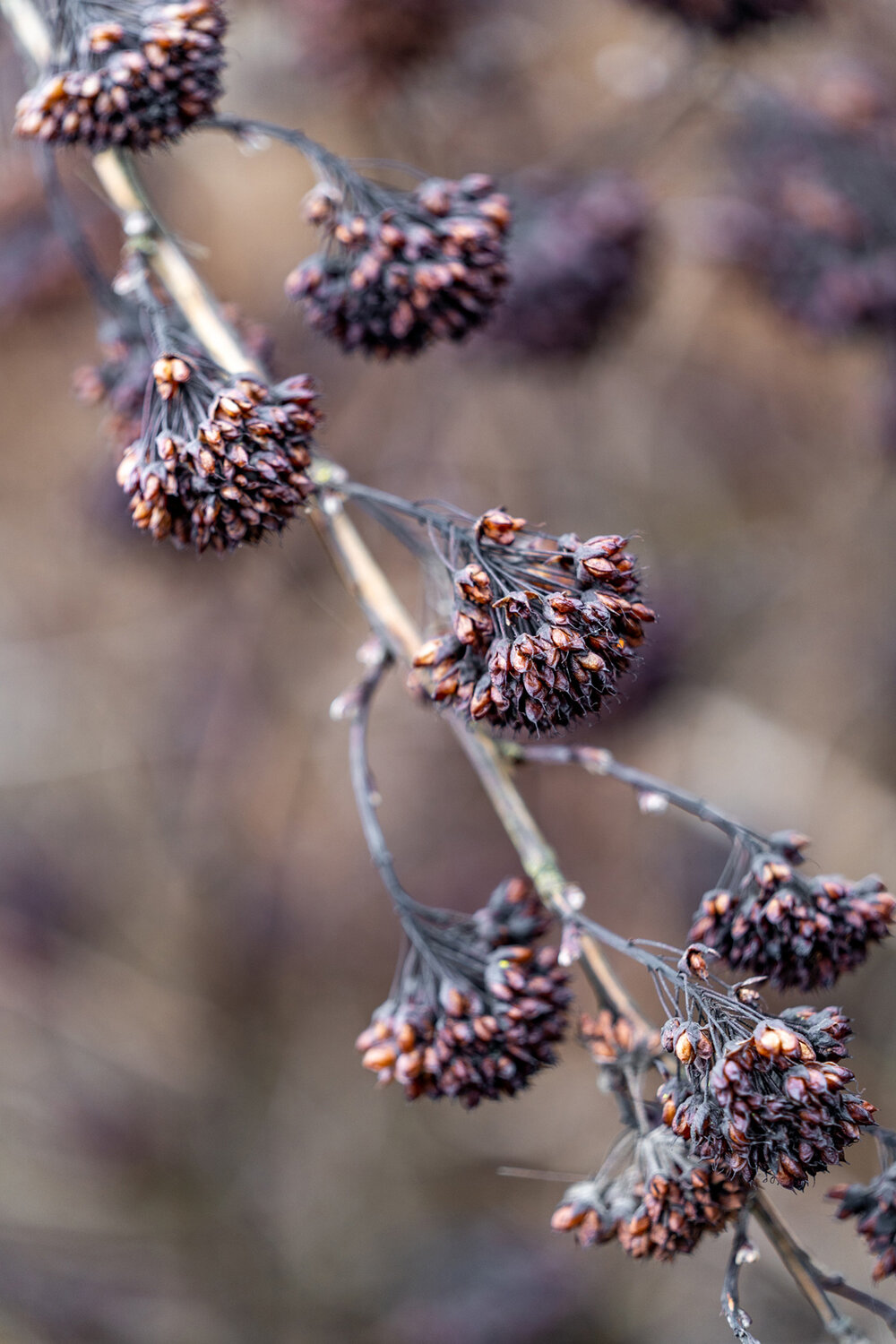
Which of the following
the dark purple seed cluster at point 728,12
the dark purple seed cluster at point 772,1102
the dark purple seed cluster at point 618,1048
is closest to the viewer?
the dark purple seed cluster at point 772,1102

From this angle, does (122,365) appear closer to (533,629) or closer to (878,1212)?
(533,629)

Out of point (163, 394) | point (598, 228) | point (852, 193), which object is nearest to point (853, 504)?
point (852, 193)

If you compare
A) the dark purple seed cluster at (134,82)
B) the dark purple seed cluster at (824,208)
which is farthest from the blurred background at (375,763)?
the dark purple seed cluster at (134,82)

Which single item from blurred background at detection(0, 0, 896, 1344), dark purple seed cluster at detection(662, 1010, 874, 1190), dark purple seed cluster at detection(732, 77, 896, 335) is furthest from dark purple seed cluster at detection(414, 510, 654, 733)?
blurred background at detection(0, 0, 896, 1344)

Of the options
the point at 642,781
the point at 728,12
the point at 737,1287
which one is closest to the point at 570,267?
the point at 728,12

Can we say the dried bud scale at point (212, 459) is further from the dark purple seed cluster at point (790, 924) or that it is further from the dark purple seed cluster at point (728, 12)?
the dark purple seed cluster at point (728, 12)

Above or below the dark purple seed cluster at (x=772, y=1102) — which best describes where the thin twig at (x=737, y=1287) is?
below

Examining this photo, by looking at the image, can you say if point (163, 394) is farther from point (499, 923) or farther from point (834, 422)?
point (834, 422)
